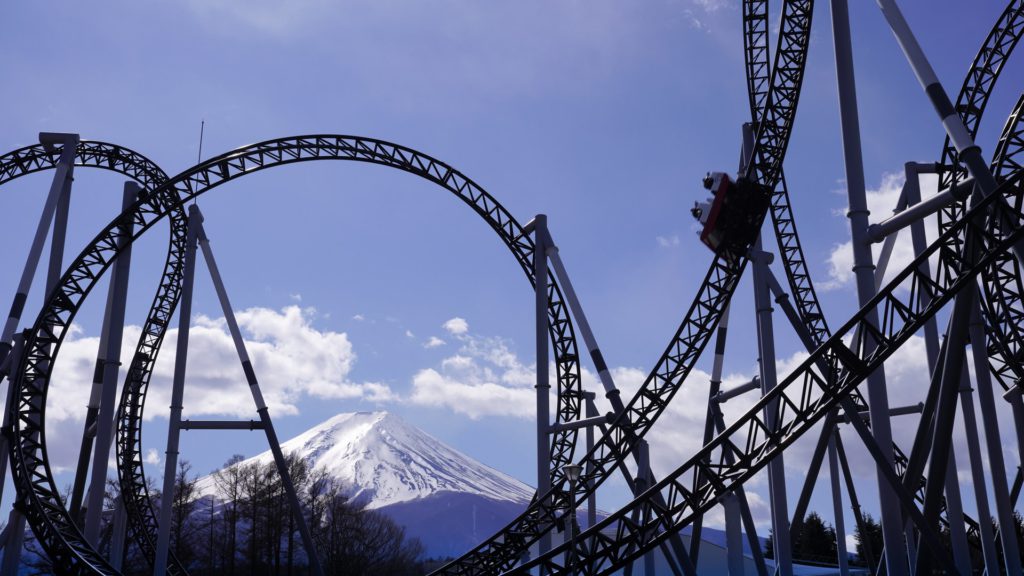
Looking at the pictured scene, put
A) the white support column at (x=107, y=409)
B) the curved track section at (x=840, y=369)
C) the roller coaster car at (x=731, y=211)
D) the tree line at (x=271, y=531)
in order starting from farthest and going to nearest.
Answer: the tree line at (x=271, y=531) < the white support column at (x=107, y=409) < the roller coaster car at (x=731, y=211) < the curved track section at (x=840, y=369)

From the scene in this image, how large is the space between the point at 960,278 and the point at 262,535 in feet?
116

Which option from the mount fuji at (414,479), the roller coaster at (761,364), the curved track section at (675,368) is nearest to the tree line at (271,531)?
the roller coaster at (761,364)

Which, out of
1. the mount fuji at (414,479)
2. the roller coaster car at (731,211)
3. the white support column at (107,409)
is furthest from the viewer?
the mount fuji at (414,479)

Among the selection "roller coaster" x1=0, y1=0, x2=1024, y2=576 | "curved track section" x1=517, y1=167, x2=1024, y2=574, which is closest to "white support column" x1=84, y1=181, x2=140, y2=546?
"roller coaster" x1=0, y1=0, x2=1024, y2=576

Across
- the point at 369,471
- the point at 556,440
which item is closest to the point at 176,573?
the point at 556,440

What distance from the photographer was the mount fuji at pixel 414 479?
10069cm

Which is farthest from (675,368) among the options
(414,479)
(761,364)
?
(414,479)

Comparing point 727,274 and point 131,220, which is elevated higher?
point 131,220

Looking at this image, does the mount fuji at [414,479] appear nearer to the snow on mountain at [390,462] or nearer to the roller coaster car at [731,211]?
the snow on mountain at [390,462]

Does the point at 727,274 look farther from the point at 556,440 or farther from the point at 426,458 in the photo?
the point at 426,458

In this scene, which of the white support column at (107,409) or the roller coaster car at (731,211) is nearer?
the roller coaster car at (731,211)

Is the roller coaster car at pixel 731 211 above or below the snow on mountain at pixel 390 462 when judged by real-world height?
below

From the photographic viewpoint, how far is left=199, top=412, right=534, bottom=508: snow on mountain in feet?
351

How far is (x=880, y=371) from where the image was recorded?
9.38 metres
